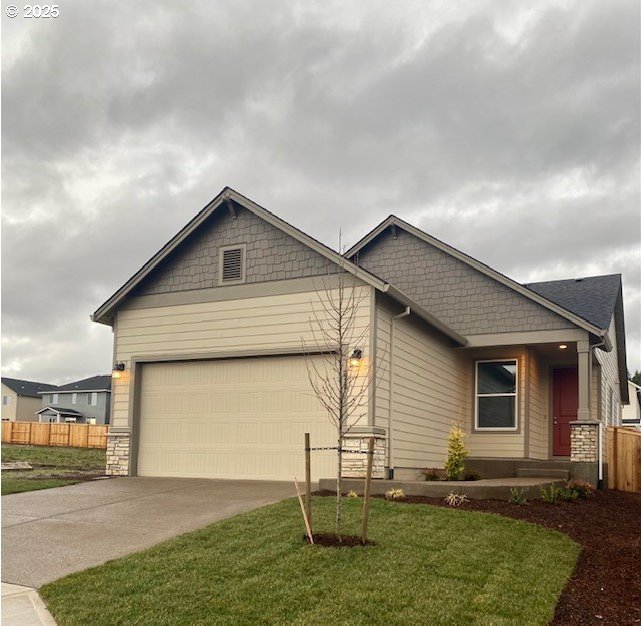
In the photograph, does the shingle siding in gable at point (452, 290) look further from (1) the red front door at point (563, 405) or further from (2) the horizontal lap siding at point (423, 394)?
(1) the red front door at point (563, 405)

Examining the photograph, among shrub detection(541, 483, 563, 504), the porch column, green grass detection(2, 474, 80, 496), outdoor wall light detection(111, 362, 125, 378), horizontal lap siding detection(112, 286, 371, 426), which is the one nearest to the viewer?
shrub detection(541, 483, 563, 504)

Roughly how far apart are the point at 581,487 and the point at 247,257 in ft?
25.5

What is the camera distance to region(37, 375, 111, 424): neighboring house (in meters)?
57.3

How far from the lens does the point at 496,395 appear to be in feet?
57.9

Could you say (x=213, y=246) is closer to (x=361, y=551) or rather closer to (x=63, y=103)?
(x=63, y=103)

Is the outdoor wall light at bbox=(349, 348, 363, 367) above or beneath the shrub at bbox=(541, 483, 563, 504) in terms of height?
above

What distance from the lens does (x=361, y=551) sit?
24.0 ft

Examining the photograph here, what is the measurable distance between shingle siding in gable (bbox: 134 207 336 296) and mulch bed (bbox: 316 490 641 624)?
502 centimetres

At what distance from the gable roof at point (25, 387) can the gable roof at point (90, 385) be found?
316 centimetres

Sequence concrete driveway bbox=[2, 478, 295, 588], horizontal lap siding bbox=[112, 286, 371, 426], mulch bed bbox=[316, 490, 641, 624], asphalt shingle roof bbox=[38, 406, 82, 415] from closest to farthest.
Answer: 1. mulch bed bbox=[316, 490, 641, 624]
2. concrete driveway bbox=[2, 478, 295, 588]
3. horizontal lap siding bbox=[112, 286, 371, 426]
4. asphalt shingle roof bbox=[38, 406, 82, 415]

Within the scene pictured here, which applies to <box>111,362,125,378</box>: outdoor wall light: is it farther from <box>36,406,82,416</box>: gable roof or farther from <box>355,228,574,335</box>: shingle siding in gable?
<box>36,406,82,416</box>: gable roof

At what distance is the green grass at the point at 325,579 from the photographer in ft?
18.9

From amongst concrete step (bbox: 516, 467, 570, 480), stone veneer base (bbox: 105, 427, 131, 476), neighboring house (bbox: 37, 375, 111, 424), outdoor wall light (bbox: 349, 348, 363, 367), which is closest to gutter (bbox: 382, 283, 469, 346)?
outdoor wall light (bbox: 349, 348, 363, 367)

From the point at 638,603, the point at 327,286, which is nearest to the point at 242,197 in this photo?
the point at 327,286
